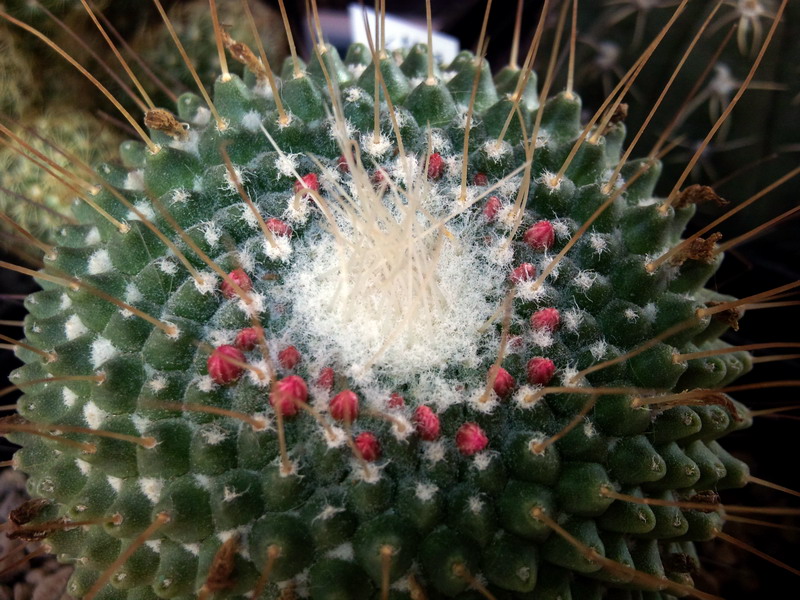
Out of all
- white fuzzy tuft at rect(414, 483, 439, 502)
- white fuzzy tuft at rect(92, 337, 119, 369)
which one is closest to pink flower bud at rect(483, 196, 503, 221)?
white fuzzy tuft at rect(414, 483, 439, 502)

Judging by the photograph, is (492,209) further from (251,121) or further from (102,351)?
(102,351)

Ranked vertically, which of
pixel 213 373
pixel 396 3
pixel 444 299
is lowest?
pixel 213 373

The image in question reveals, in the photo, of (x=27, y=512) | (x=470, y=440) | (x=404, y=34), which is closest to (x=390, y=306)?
(x=470, y=440)

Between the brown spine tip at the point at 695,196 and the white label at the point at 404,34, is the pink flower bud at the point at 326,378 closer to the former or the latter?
the brown spine tip at the point at 695,196

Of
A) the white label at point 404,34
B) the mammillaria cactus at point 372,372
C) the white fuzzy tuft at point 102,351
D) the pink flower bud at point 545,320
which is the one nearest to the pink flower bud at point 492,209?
the mammillaria cactus at point 372,372

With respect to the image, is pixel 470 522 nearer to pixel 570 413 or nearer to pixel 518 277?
pixel 570 413

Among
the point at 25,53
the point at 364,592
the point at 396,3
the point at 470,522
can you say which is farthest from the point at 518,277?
the point at 396,3
